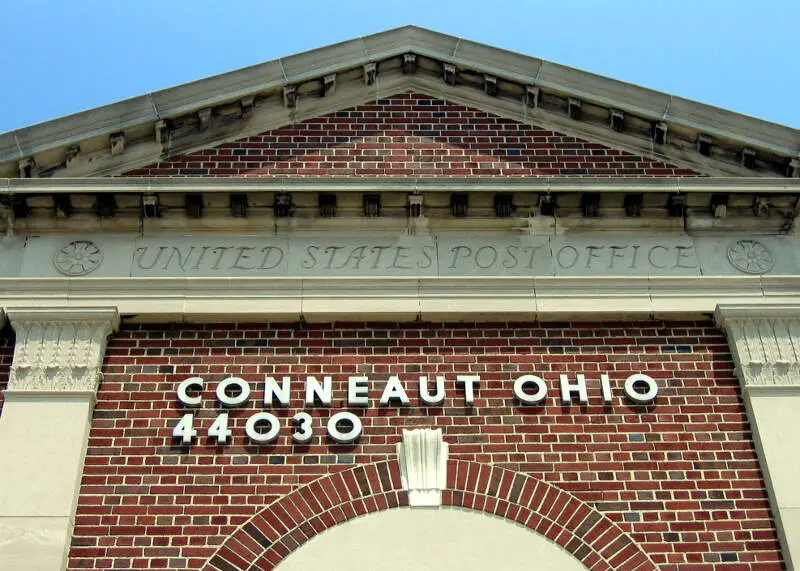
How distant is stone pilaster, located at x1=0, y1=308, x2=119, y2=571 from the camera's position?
9.46 meters

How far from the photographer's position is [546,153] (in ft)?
41.1

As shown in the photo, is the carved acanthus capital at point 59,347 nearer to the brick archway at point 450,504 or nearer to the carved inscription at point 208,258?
the carved inscription at point 208,258

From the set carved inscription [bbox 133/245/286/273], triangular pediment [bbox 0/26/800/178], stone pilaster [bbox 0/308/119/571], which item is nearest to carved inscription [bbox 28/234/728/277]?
carved inscription [bbox 133/245/286/273]

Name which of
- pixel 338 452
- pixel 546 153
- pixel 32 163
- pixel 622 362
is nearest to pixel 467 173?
pixel 546 153

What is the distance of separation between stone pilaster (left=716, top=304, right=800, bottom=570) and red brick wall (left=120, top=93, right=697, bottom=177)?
2.08 meters

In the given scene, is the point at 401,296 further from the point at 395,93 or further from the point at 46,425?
the point at 46,425

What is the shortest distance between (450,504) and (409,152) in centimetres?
418

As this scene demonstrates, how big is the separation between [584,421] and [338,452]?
2204mm

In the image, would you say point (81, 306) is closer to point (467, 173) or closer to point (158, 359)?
point (158, 359)

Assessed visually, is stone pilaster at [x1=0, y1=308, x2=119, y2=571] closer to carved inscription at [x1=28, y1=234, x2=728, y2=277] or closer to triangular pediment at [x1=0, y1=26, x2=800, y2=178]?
carved inscription at [x1=28, y1=234, x2=728, y2=277]

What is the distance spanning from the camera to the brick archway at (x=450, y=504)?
31.3ft

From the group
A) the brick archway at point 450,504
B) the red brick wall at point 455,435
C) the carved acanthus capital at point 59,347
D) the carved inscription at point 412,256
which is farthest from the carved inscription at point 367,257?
the brick archway at point 450,504

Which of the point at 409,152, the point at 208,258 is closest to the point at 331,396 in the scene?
the point at 208,258

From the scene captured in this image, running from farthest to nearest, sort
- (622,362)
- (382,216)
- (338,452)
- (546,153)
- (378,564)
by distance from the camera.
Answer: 1. (546,153)
2. (382,216)
3. (622,362)
4. (338,452)
5. (378,564)
